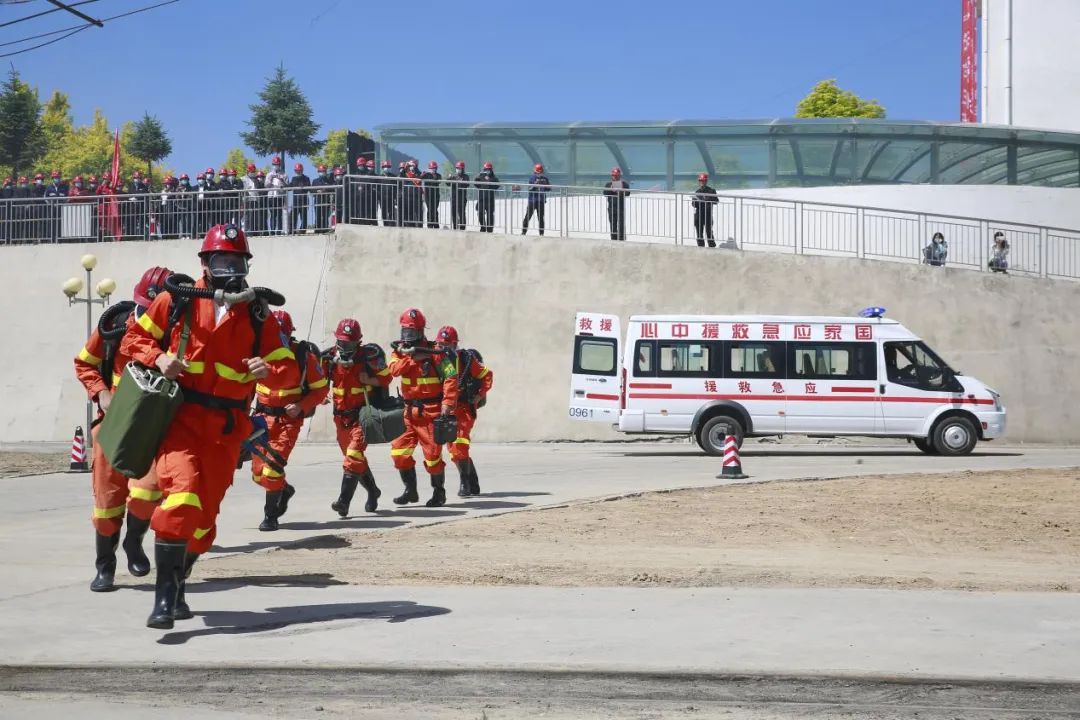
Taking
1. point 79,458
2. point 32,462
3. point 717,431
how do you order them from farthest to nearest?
point 717,431 < point 32,462 < point 79,458

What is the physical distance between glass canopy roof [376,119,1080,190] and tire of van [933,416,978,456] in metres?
→ 12.1

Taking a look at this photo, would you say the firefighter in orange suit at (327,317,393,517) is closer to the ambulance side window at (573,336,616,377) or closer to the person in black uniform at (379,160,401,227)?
the ambulance side window at (573,336,616,377)

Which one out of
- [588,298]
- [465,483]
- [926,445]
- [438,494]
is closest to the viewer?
[438,494]

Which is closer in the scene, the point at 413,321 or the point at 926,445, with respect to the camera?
the point at 413,321

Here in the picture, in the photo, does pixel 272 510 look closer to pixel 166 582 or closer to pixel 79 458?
pixel 166 582

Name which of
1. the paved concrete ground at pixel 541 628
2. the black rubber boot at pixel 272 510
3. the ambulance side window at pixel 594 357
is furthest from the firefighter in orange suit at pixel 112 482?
the ambulance side window at pixel 594 357

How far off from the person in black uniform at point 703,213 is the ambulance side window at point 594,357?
19.6 ft

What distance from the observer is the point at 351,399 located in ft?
43.7

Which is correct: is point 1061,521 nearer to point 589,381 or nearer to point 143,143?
point 589,381

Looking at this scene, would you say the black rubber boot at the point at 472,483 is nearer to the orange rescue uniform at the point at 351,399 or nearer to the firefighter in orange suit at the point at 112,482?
the orange rescue uniform at the point at 351,399

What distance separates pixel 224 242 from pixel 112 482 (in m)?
2.36

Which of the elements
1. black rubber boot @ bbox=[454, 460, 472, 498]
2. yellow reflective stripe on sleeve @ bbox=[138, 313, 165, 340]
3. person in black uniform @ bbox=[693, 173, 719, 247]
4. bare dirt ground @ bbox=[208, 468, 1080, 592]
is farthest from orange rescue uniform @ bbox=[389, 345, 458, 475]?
person in black uniform @ bbox=[693, 173, 719, 247]

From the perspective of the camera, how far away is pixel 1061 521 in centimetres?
1299

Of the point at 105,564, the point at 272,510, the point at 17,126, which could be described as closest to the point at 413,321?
the point at 272,510
